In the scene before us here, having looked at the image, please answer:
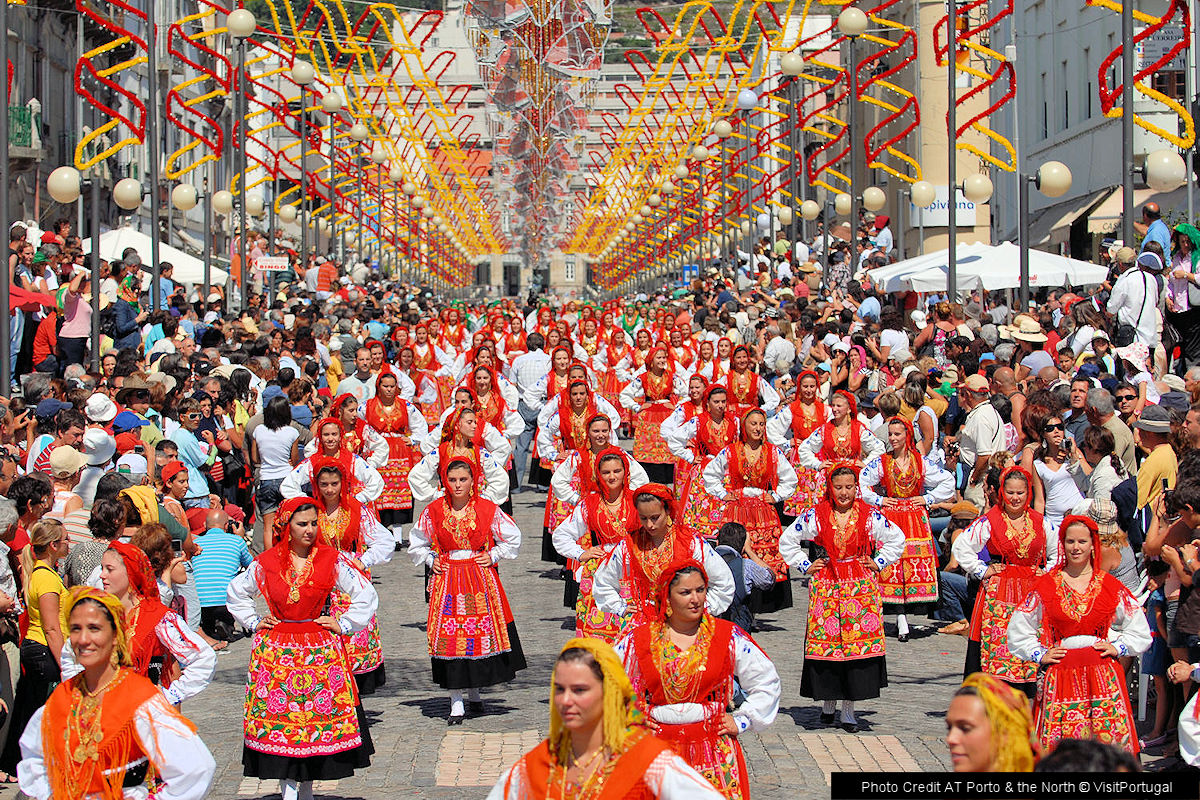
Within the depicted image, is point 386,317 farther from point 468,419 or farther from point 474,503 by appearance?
point 474,503

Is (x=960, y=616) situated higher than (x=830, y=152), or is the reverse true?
(x=830, y=152)

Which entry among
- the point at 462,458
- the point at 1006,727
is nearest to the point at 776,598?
the point at 462,458

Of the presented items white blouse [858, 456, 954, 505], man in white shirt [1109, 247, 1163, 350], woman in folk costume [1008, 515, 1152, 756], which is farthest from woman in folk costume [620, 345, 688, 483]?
woman in folk costume [1008, 515, 1152, 756]

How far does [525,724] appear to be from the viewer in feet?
35.6

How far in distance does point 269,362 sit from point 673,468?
15.1ft

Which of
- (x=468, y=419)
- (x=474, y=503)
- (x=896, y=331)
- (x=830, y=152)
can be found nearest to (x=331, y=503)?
(x=474, y=503)

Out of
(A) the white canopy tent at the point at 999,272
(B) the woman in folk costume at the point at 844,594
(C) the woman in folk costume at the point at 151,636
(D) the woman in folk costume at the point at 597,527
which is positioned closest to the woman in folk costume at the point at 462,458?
(D) the woman in folk costume at the point at 597,527

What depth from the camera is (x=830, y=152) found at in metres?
73.8

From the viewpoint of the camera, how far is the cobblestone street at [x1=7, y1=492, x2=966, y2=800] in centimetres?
946

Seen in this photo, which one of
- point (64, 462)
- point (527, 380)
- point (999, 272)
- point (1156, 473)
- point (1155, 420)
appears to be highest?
point (999, 272)

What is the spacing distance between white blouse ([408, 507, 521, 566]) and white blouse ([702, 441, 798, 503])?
9.92 feet

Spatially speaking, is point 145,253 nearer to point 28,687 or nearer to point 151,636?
point 28,687

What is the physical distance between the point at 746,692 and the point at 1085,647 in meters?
2.13

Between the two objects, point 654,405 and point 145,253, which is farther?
point 145,253
